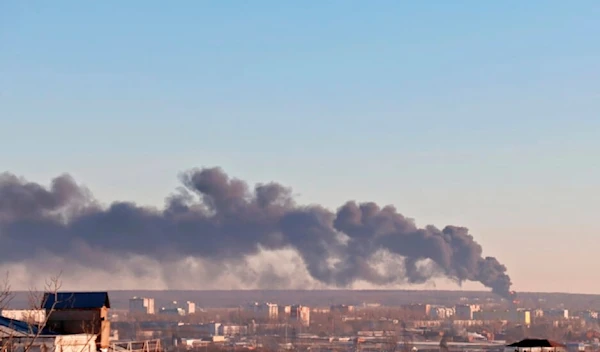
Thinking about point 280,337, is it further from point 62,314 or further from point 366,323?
point 62,314

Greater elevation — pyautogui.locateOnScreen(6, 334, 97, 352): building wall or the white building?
the white building

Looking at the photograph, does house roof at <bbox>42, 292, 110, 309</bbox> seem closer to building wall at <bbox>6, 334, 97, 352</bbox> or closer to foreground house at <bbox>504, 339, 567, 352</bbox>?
building wall at <bbox>6, 334, 97, 352</bbox>

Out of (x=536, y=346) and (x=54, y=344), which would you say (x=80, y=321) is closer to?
(x=54, y=344)

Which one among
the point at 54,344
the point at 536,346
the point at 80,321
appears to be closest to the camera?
the point at 54,344

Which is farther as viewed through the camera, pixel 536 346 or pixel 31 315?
pixel 536 346

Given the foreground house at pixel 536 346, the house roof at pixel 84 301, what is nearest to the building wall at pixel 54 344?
the house roof at pixel 84 301

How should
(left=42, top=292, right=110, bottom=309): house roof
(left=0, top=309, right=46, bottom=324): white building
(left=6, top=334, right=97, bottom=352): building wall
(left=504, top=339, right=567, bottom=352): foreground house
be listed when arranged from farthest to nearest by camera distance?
(left=504, top=339, right=567, bottom=352): foreground house → (left=42, top=292, right=110, bottom=309): house roof → (left=6, top=334, right=97, bottom=352): building wall → (left=0, top=309, right=46, bottom=324): white building

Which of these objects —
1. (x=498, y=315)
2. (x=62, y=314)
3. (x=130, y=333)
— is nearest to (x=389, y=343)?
(x=130, y=333)

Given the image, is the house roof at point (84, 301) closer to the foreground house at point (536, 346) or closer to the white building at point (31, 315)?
the white building at point (31, 315)

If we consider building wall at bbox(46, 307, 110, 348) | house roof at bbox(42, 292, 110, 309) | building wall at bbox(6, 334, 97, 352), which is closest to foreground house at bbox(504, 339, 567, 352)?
house roof at bbox(42, 292, 110, 309)

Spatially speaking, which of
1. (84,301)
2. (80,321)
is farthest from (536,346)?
(80,321)

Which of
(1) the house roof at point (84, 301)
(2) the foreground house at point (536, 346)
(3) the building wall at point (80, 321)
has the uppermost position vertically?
(1) the house roof at point (84, 301)

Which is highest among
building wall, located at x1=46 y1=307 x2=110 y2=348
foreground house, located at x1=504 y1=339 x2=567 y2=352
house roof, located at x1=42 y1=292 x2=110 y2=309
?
house roof, located at x1=42 y1=292 x2=110 y2=309
